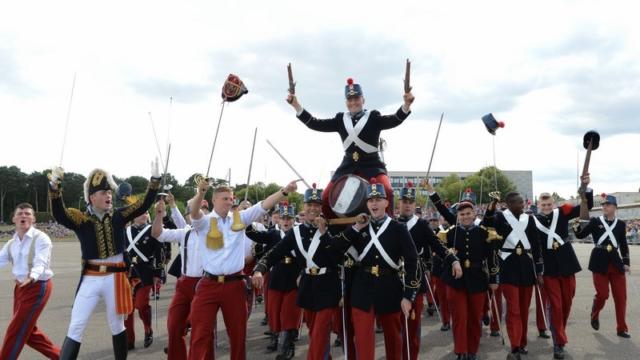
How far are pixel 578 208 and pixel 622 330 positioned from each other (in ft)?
7.73

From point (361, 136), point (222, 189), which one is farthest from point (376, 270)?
point (222, 189)

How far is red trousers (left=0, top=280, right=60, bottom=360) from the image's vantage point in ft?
20.1

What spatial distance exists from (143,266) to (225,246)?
3.23 metres

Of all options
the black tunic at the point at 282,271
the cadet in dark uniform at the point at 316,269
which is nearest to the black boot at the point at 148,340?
the black tunic at the point at 282,271

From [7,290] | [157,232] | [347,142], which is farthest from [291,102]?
[7,290]

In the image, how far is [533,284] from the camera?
7328 mm

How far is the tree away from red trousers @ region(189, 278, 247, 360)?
103725 mm

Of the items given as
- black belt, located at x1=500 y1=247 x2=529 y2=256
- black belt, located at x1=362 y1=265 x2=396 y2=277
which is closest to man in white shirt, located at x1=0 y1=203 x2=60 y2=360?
black belt, located at x1=362 y1=265 x2=396 y2=277

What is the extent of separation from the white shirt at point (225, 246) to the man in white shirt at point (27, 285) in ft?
6.74

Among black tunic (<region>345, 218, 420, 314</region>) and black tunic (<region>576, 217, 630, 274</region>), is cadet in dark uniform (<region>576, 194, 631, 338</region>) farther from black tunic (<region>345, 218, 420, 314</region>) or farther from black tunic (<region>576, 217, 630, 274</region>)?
black tunic (<region>345, 218, 420, 314</region>)

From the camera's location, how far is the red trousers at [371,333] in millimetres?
5168

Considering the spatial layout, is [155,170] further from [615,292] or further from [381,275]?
[615,292]

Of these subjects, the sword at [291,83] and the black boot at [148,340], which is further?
the black boot at [148,340]

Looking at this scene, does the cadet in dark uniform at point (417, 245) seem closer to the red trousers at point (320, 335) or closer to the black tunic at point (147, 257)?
the red trousers at point (320, 335)
